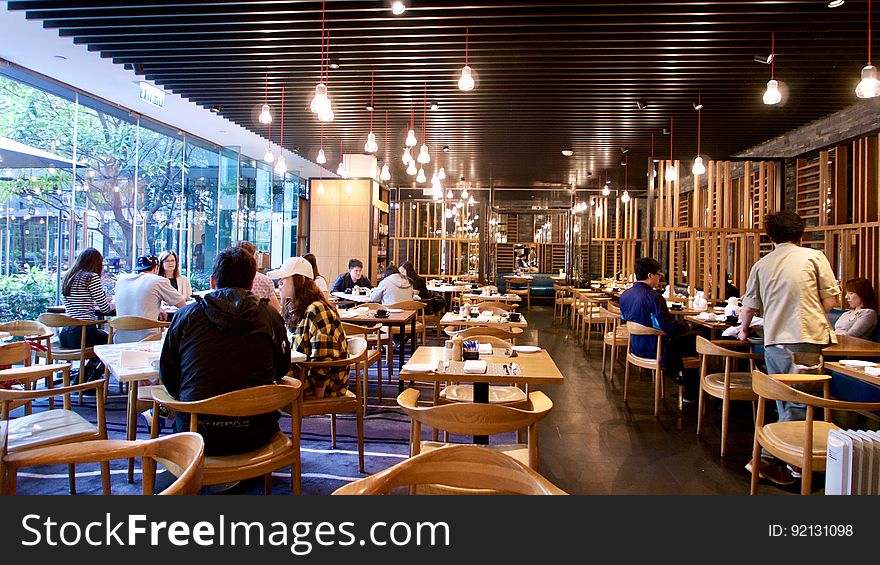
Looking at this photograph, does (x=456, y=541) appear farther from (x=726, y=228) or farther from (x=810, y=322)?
(x=726, y=228)

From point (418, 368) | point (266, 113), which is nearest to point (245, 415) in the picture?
point (418, 368)

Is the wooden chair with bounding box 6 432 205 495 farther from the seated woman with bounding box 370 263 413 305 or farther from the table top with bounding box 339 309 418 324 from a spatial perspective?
the seated woman with bounding box 370 263 413 305

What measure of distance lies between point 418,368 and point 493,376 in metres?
0.46

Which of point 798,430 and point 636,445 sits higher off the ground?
point 798,430

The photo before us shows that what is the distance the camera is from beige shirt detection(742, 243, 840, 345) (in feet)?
12.6

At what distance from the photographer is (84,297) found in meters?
5.88

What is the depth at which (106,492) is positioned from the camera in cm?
303

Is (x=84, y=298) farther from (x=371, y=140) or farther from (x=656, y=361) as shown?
(x=656, y=361)

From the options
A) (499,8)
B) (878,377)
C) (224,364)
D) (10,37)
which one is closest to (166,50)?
(10,37)

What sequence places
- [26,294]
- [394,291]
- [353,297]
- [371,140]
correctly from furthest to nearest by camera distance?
1. [353,297]
2. [394,291]
3. [26,294]
4. [371,140]

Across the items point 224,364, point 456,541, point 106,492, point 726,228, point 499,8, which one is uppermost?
point 499,8

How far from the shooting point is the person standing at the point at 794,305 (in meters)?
3.84

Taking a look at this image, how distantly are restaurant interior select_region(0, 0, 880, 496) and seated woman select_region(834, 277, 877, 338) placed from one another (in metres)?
0.15

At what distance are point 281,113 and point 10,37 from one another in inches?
143
